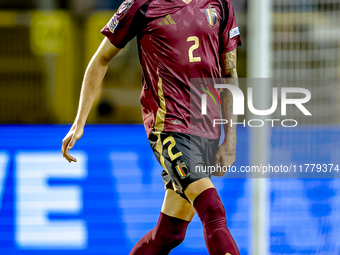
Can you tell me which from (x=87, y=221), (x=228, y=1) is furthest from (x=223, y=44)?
(x=87, y=221)

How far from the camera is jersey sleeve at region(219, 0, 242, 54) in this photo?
239cm

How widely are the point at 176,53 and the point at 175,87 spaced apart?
0.58ft

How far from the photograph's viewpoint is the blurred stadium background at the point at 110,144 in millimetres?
3633

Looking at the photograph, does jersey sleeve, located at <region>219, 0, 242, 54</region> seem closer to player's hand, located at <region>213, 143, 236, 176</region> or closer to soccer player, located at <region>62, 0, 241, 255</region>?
soccer player, located at <region>62, 0, 241, 255</region>

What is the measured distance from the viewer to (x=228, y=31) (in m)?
2.42

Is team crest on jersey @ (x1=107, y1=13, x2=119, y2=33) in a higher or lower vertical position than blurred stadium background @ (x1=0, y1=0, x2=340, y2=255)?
higher

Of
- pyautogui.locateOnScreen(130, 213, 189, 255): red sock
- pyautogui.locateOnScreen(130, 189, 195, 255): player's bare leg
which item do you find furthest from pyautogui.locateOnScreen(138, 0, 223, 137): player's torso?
pyautogui.locateOnScreen(130, 213, 189, 255): red sock

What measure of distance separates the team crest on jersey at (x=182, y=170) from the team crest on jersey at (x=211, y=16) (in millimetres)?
760

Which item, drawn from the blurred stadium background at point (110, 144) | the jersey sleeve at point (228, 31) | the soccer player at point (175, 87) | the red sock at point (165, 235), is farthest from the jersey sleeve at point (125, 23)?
the blurred stadium background at point (110, 144)

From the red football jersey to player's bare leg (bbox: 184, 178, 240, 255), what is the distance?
314 millimetres

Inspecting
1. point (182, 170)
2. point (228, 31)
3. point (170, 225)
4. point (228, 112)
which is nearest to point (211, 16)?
point (228, 31)

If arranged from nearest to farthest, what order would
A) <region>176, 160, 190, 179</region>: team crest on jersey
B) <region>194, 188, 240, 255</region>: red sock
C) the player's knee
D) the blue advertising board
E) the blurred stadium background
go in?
<region>194, 188, 240, 255</region>: red sock → <region>176, 160, 190, 179</region>: team crest on jersey → the player's knee → the blurred stadium background → the blue advertising board

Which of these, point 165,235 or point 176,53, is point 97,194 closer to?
point 165,235

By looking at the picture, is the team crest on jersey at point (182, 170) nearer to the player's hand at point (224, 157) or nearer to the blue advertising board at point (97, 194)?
the player's hand at point (224, 157)
